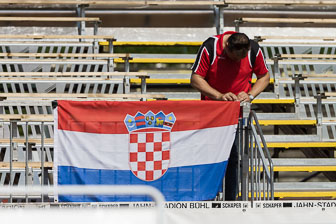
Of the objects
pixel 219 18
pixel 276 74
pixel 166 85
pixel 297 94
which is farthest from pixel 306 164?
pixel 219 18

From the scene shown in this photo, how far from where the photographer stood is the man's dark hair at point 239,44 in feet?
18.7

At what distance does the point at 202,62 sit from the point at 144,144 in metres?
0.96

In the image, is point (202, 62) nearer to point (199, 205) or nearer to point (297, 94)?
point (199, 205)

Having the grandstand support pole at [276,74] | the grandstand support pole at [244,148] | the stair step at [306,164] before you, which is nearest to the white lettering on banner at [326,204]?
the grandstand support pole at [244,148]

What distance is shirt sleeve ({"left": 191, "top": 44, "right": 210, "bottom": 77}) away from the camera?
5.99 metres

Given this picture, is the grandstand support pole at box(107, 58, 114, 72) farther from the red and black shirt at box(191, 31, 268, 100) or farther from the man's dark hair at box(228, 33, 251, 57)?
the man's dark hair at box(228, 33, 251, 57)

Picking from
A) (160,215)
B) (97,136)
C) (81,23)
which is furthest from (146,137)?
(81,23)

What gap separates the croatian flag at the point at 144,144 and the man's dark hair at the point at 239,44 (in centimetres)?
46

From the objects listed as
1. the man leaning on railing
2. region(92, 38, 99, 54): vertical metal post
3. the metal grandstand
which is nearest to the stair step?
the metal grandstand

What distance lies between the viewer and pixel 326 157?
841 cm

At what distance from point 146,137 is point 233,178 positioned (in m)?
0.83

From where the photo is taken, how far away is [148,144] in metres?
5.52

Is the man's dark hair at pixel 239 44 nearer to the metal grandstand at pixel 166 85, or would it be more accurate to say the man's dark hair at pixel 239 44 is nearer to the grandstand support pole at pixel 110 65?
the metal grandstand at pixel 166 85

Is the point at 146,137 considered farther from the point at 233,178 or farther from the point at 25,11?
the point at 25,11
